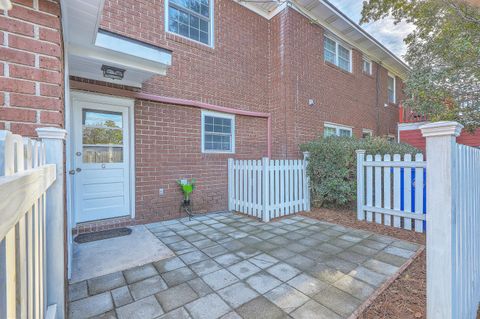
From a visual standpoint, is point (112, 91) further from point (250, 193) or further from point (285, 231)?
point (285, 231)

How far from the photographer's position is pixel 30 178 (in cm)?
74

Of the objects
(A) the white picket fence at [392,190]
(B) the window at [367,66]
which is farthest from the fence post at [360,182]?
(B) the window at [367,66]

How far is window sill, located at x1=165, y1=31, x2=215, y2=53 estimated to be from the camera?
5.16 m

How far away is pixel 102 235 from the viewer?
13.1ft

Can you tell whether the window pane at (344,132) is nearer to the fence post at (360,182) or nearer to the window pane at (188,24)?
the fence post at (360,182)

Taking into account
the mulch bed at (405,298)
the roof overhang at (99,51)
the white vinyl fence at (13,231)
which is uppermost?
Result: the roof overhang at (99,51)

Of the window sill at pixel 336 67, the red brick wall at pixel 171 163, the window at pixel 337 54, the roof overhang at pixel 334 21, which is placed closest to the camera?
the red brick wall at pixel 171 163

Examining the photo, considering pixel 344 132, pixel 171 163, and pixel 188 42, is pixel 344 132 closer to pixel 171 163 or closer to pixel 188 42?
pixel 188 42

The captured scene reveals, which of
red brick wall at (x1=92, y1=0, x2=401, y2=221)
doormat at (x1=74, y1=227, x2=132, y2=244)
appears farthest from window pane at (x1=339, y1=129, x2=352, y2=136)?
doormat at (x1=74, y1=227, x2=132, y2=244)

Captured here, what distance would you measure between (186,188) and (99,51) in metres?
2.84

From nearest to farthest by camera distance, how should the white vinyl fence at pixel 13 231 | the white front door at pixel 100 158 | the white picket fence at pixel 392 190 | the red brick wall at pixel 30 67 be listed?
1. the white vinyl fence at pixel 13 231
2. the red brick wall at pixel 30 67
3. the white picket fence at pixel 392 190
4. the white front door at pixel 100 158

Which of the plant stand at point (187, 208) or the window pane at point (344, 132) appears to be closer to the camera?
the plant stand at point (187, 208)

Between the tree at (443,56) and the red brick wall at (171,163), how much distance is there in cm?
567

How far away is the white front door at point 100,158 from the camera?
4094 mm
